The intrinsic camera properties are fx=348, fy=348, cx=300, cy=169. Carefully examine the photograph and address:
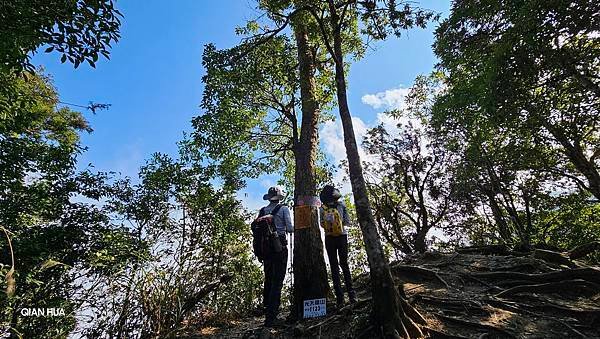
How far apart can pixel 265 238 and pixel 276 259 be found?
35cm

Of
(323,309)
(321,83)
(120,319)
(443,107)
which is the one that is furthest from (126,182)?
(443,107)

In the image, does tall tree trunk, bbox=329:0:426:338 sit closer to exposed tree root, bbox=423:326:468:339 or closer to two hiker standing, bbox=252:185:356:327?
exposed tree root, bbox=423:326:468:339

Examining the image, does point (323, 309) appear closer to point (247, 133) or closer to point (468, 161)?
point (247, 133)

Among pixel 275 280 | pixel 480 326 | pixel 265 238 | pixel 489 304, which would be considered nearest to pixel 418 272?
pixel 489 304

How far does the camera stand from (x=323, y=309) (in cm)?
524

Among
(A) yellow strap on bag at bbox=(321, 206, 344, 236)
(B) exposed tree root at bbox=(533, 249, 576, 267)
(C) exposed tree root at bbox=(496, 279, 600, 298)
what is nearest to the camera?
(C) exposed tree root at bbox=(496, 279, 600, 298)

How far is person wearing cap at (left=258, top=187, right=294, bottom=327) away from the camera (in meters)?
5.18

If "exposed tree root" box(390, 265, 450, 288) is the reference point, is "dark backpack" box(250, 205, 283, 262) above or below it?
above

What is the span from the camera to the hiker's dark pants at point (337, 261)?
5.53m

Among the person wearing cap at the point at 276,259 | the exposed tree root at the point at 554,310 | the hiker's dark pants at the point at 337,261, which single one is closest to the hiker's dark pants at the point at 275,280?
the person wearing cap at the point at 276,259

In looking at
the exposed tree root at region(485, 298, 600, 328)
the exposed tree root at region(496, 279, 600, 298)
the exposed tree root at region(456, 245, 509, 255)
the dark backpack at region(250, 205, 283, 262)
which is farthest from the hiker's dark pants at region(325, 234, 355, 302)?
the exposed tree root at region(456, 245, 509, 255)

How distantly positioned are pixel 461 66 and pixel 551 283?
5.27m

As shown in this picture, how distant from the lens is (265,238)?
209 inches

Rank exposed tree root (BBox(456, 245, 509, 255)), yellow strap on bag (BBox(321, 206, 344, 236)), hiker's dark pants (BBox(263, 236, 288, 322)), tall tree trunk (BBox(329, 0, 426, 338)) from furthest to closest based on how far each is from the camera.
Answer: exposed tree root (BBox(456, 245, 509, 255))
yellow strap on bag (BBox(321, 206, 344, 236))
hiker's dark pants (BBox(263, 236, 288, 322))
tall tree trunk (BBox(329, 0, 426, 338))
